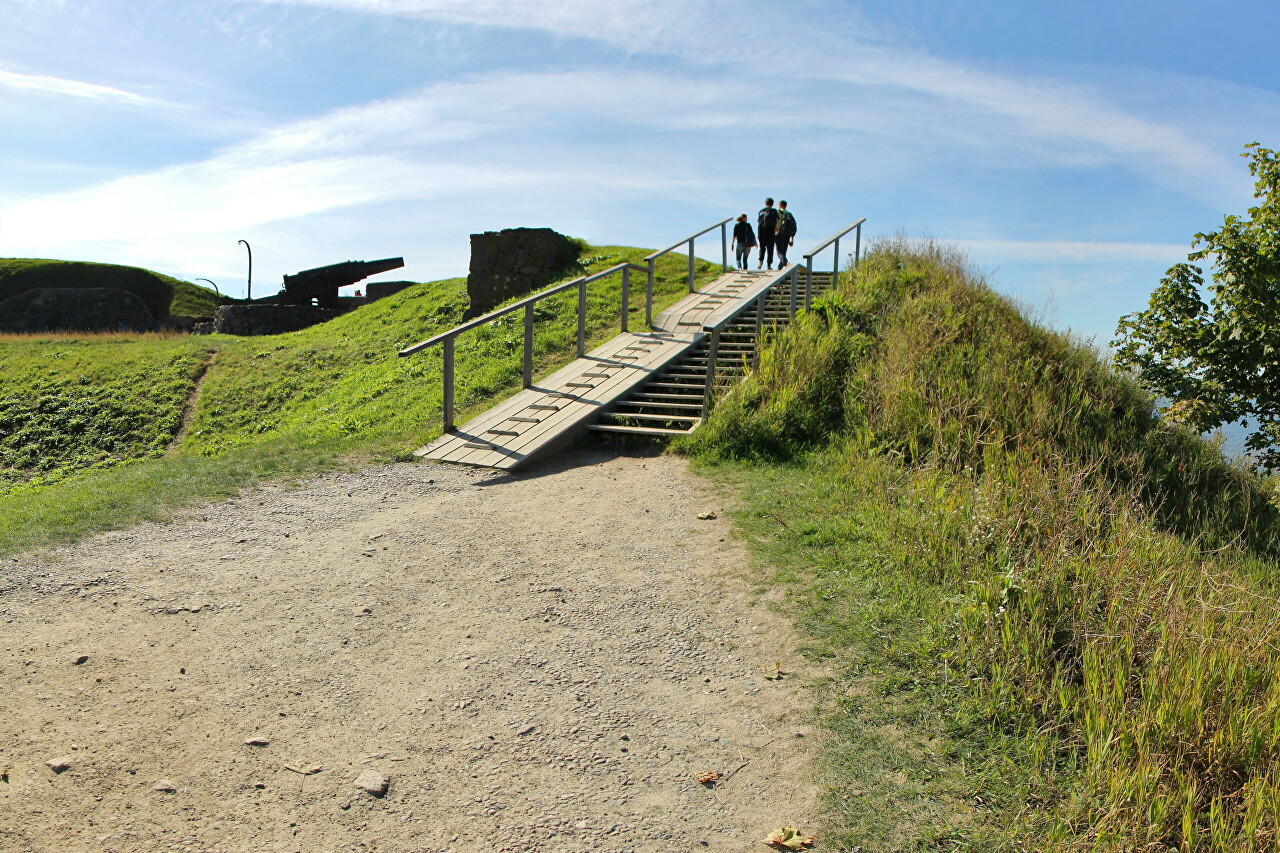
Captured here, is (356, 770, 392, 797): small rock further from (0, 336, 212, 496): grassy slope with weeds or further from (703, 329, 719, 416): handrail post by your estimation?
(0, 336, 212, 496): grassy slope with weeds

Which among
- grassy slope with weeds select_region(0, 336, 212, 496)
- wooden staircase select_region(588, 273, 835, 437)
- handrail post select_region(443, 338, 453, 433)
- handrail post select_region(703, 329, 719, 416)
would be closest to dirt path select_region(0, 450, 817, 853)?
wooden staircase select_region(588, 273, 835, 437)

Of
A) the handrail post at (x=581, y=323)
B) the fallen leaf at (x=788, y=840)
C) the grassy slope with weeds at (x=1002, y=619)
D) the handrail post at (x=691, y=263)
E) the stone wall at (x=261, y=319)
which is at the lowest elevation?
the fallen leaf at (x=788, y=840)

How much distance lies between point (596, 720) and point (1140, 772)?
2450mm

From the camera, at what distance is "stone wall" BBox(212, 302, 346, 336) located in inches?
1055

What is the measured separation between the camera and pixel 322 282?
100 ft

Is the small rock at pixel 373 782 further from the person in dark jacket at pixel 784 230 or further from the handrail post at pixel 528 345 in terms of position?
the person in dark jacket at pixel 784 230

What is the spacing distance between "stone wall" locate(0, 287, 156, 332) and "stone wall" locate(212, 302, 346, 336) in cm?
904

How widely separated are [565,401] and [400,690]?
702 cm

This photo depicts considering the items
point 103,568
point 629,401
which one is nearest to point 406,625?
point 103,568

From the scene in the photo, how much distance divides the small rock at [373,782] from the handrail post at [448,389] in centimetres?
702

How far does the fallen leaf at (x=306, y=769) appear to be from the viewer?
415cm

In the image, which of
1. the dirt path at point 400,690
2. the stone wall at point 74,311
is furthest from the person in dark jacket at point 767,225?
the stone wall at point 74,311

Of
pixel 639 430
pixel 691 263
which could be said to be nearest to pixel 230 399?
pixel 691 263

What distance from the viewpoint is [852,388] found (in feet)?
34.9
